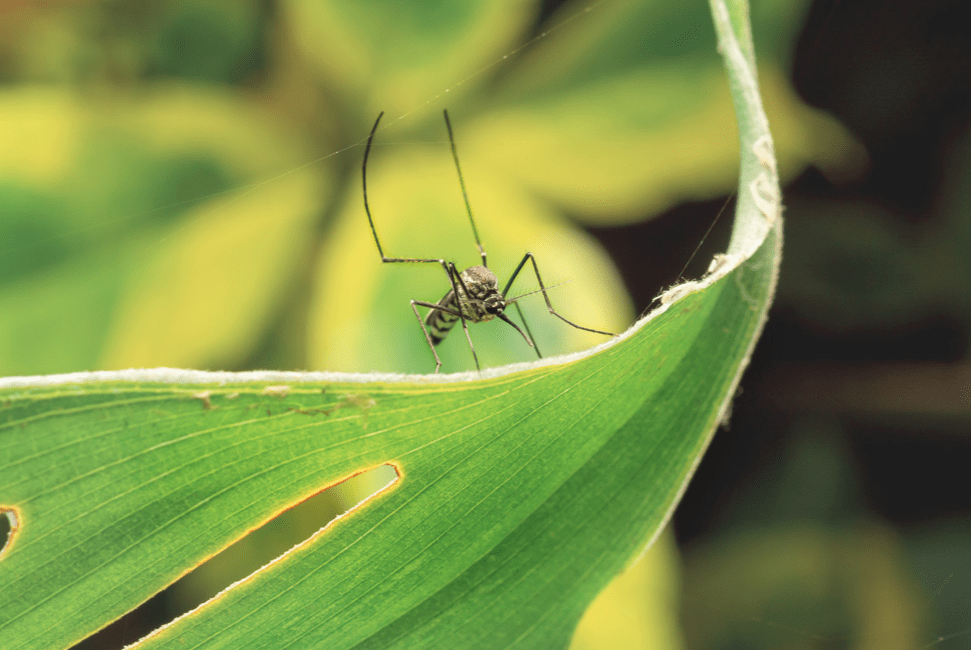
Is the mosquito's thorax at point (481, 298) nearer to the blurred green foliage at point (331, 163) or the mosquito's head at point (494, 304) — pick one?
the mosquito's head at point (494, 304)

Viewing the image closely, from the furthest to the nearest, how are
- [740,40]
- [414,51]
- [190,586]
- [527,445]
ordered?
[414,51] → [190,586] → [740,40] → [527,445]

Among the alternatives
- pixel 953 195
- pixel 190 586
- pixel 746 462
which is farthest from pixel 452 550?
pixel 953 195

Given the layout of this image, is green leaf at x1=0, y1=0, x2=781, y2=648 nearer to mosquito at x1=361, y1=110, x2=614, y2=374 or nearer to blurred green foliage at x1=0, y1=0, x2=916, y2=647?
mosquito at x1=361, y1=110, x2=614, y2=374

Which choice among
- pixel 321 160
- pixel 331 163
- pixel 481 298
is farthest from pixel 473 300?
pixel 331 163

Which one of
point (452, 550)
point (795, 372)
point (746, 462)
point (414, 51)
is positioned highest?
point (414, 51)

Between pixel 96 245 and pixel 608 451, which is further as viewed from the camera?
pixel 96 245

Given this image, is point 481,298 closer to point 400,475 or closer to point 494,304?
point 494,304

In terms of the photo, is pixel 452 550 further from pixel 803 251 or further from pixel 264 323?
pixel 803 251
